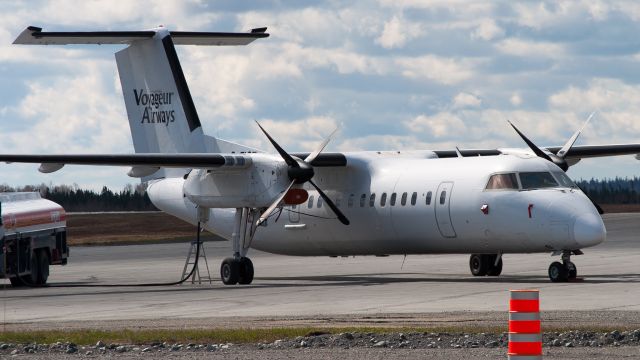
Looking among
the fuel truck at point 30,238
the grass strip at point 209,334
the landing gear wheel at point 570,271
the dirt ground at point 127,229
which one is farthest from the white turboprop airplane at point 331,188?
the dirt ground at point 127,229

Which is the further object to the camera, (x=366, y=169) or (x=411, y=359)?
(x=366, y=169)

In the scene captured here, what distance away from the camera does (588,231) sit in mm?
24875

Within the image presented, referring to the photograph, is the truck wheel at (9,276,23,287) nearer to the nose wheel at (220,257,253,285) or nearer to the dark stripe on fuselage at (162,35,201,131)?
the nose wheel at (220,257,253,285)

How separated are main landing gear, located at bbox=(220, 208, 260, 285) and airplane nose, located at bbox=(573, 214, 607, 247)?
7.99 metres

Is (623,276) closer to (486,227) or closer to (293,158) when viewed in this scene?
(486,227)

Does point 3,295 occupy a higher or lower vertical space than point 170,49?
lower

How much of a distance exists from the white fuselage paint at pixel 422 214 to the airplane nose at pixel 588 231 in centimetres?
2

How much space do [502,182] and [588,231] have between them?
258cm

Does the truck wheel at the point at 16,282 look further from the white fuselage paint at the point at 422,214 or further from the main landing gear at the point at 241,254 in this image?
the main landing gear at the point at 241,254

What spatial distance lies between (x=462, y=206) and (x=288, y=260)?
1605 cm

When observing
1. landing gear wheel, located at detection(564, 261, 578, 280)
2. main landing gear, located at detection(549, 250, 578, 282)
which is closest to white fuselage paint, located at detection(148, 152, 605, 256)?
main landing gear, located at detection(549, 250, 578, 282)

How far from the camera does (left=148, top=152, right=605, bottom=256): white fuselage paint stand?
25.7 m

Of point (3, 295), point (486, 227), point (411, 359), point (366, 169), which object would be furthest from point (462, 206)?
point (411, 359)

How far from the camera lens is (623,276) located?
28328 millimetres
